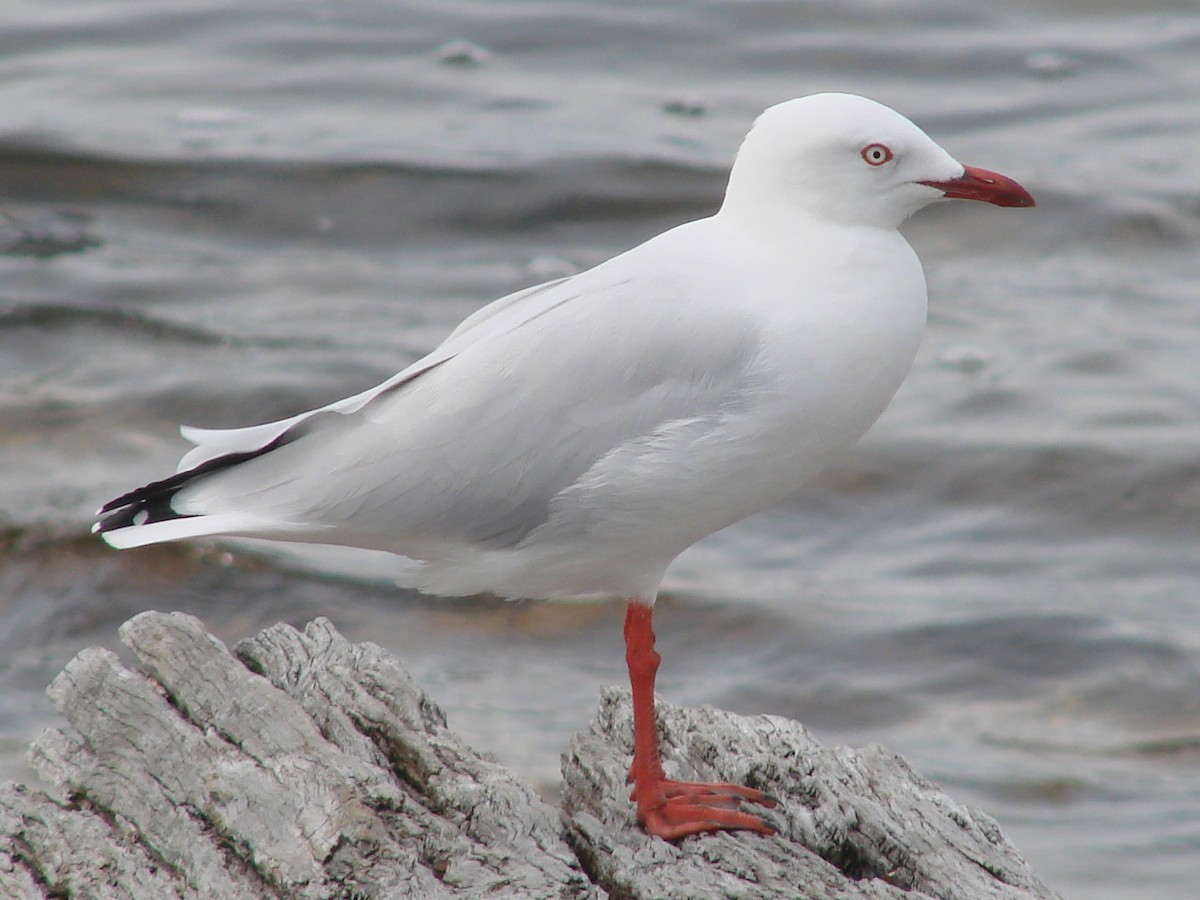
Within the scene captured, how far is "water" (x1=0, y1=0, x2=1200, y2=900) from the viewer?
7.26 metres

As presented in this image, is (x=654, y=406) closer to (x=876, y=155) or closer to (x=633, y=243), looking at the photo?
(x=876, y=155)

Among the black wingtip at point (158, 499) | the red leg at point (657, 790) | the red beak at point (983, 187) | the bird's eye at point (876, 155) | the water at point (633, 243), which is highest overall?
the bird's eye at point (876, 155)

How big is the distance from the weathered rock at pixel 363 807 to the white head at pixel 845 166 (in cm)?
140

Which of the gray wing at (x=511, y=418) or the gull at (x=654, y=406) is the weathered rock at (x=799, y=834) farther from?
the gray wing at (x=511, y=418)

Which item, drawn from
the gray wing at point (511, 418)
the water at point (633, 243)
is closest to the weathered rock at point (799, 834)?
the gray wing at point (511, 418)

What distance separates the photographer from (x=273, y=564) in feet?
26.5

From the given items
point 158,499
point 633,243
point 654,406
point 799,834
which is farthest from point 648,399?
point 633,243

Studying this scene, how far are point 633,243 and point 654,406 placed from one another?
758 cm

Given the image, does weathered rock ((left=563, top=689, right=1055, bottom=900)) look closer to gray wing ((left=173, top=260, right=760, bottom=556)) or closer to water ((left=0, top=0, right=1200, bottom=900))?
gray wing ((left=173, top=260, right=760, bottom=556))

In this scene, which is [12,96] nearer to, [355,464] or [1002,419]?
[1002,419]

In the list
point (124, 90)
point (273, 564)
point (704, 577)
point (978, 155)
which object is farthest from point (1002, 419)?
point (124, 90)

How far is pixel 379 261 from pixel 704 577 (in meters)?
4.08

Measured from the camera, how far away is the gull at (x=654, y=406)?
398 centimetres

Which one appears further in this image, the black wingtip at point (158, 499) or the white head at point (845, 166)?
the black wingtip at point (158, 499)
